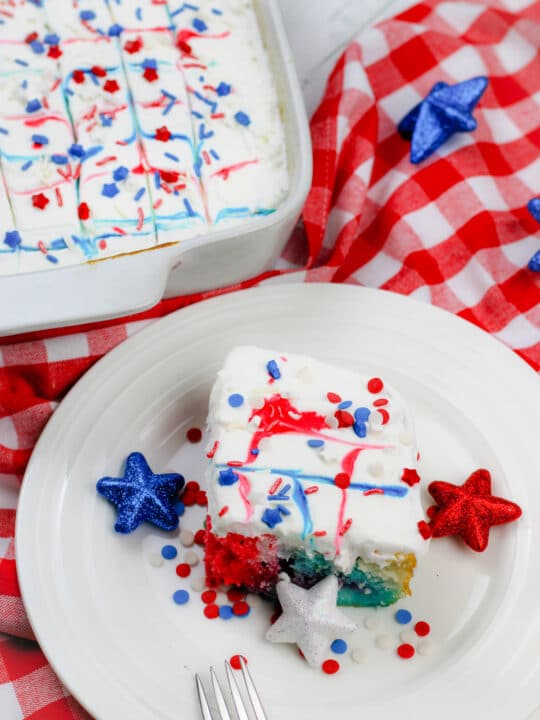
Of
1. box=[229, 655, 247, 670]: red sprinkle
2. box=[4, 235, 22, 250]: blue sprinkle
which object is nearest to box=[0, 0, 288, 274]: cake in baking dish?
box=[4, 235, 22, 250]: blue sprinkle

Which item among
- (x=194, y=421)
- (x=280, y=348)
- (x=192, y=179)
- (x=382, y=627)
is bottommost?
(x=382, y=627)

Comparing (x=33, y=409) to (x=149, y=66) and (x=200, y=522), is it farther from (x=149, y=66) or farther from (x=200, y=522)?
(x=149, y=66)

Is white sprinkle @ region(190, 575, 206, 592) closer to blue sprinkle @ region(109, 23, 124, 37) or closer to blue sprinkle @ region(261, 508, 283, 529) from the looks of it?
blue sprinkle @ region(261, 508, 283, 529)

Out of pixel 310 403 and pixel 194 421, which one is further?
pixel 194 421

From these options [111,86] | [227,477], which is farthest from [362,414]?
[111,86]

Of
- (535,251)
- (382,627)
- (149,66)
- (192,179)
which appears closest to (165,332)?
(192,179)

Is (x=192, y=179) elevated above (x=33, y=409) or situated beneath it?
elevated above
